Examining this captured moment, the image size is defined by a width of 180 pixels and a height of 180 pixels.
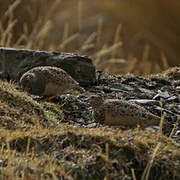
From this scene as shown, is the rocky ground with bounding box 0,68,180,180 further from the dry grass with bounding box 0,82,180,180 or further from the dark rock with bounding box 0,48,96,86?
the dark rock with bounding box 0,48,96,86

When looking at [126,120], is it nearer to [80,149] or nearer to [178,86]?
[80,149]

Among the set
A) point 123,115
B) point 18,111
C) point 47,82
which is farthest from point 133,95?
point 123,115

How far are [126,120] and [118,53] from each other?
5.72 meters

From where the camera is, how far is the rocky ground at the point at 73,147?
4.29 meters

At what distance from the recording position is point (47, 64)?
23.8 ft

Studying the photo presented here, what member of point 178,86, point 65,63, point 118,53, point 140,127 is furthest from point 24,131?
point 118,53

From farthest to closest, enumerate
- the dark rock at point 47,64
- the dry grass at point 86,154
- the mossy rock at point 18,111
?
the dark rock at point 47,64, the mossy rock at point 18,111, the dry grass at point 86,154

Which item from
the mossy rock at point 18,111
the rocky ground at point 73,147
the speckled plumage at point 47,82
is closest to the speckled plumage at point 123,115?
the rocky ground at point 73,147

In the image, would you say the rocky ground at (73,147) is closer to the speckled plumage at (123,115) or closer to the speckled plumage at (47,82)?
the speckled plumage at (123,115)

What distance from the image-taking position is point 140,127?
5.13m

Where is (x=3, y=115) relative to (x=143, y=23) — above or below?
below

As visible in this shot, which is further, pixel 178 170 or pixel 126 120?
pixel 126 120

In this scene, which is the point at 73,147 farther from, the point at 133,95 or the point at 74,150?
the point at 133,95

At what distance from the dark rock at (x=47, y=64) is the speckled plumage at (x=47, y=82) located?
2.84 ft
